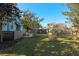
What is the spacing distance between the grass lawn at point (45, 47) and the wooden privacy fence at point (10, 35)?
156 millimetres

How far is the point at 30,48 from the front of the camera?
360 centimetres

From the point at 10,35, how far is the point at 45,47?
614 millimetres

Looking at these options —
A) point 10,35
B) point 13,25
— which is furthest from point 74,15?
point 10,35

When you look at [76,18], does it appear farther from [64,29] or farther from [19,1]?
[19,1]

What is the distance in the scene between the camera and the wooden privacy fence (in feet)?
12.2

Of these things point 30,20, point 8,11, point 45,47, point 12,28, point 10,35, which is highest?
point 8,11

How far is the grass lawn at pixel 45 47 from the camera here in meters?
3.55

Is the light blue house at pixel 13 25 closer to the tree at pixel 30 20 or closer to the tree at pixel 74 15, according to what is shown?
the tree at pixel 30 20

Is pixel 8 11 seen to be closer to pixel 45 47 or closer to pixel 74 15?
pixel 45 47

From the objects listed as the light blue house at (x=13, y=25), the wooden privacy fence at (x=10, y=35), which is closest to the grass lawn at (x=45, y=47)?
the wooden privacy fence at (x=10, y=35)

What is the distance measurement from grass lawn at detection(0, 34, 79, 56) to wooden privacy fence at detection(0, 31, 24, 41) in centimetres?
16

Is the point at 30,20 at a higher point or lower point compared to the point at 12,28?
higher

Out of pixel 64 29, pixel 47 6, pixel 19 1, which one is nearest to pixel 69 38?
pixel 64 29

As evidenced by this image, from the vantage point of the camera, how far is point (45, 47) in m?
3.61
